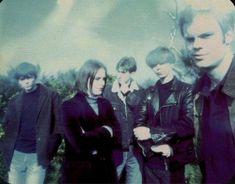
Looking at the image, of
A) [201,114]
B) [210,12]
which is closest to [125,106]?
[201,114]

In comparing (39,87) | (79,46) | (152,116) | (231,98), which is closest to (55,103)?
(39,87)

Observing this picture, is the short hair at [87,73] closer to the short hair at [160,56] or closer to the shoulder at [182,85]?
the short hair at [160,56]

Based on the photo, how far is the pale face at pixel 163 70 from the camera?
231 cm

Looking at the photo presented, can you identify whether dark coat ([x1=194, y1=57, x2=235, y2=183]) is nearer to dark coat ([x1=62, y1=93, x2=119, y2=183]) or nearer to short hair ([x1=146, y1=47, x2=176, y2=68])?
short hair ([x1=146, y1=47, x2=176, y2=68])

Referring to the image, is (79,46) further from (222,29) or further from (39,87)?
(222,29)

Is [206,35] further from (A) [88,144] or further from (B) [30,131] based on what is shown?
(B) [30,131]

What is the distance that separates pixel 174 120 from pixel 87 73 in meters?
0.46

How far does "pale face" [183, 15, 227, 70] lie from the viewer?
2.33 metres

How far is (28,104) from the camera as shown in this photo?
2.30 metres

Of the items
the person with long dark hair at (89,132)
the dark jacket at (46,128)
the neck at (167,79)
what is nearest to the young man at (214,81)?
the neck at (167,79)


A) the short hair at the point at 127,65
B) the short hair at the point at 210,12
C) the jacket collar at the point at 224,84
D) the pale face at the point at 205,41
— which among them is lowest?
the jacket collar at the point at 224,84

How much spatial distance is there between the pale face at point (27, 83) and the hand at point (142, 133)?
1.71 ft

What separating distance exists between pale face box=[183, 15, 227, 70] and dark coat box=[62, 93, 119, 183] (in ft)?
1.58

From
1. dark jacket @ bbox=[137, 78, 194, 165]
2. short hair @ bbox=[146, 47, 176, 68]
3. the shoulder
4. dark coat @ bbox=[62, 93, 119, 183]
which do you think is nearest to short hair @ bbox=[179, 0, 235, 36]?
short hair @ bbox=[146, 47, 176, 68]
